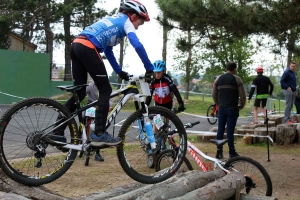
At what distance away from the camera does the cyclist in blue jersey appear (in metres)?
4.25

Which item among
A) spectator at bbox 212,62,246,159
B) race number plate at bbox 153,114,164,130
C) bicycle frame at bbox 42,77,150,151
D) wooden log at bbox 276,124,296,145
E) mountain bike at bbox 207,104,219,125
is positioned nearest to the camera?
bicycle frame at bbox 42,77,150,151

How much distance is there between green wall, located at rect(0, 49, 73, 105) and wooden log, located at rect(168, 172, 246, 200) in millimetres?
18837

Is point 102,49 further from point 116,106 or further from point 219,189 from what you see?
point 219,189

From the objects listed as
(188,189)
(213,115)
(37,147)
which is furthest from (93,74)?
(213,115)

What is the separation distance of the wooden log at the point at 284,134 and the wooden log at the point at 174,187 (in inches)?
267

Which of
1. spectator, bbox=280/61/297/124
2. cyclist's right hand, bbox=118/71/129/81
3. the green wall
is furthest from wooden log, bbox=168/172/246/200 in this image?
the green wall

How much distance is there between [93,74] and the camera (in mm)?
4293

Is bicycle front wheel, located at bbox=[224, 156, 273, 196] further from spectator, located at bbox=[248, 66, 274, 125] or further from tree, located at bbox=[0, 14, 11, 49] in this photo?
tree, located at bbox=[0, 14, 11, 49]

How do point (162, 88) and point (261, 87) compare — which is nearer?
point (162, 88)

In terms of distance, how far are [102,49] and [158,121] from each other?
1.10 metres

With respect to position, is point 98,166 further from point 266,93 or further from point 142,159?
point 266,93

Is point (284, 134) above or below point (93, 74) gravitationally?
below

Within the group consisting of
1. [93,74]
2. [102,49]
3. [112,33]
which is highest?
[112,33]

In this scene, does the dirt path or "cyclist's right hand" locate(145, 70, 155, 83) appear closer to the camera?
"cyclist's right hand" locate(145, 70, 155, 83)
